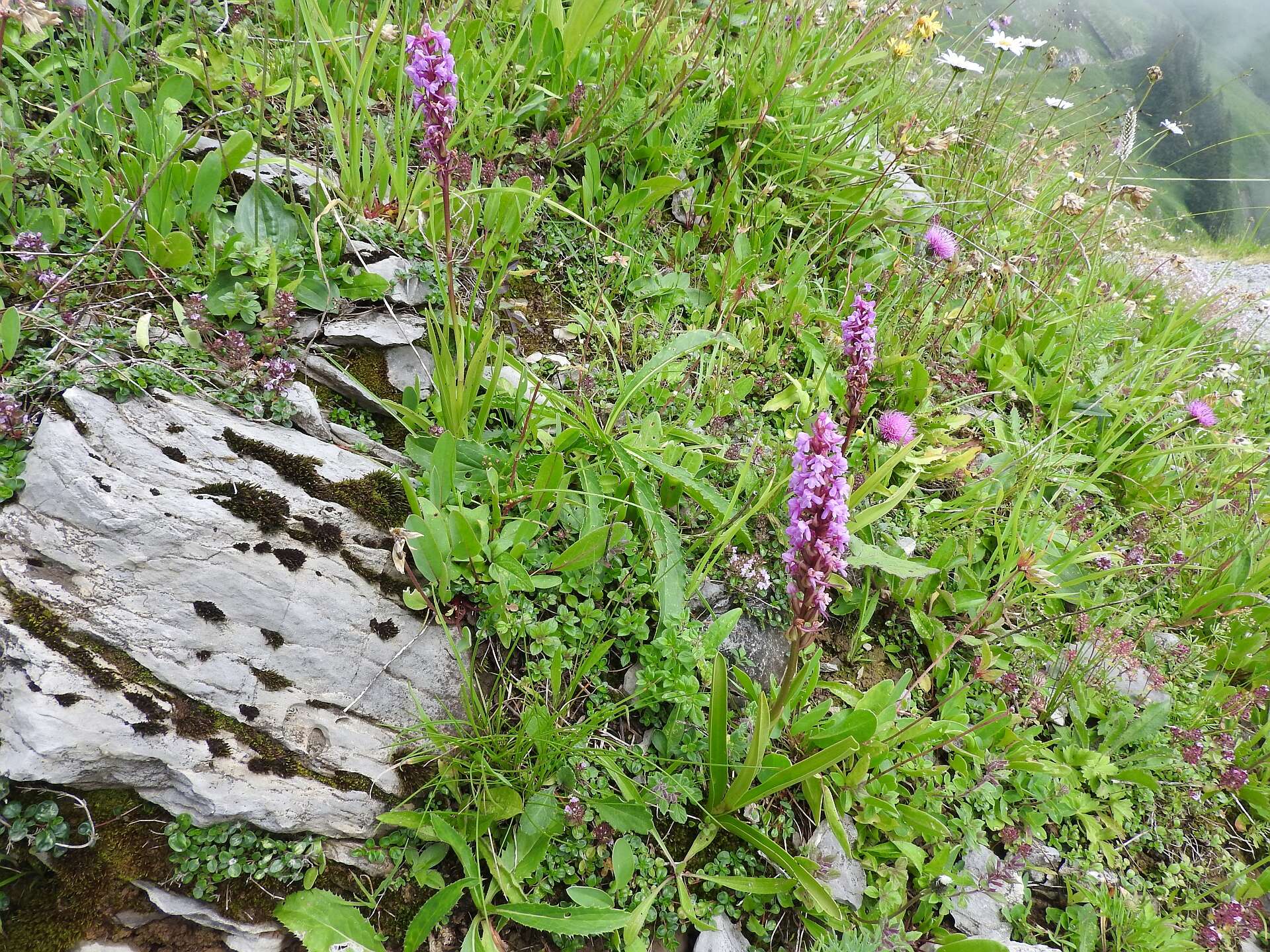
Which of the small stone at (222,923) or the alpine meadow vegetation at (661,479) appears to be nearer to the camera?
the small stone at (222,923)

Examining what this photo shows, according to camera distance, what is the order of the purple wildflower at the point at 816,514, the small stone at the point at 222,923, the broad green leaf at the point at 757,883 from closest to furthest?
1. the small stone at the point at 222,923
2. the purple wildflower at the point at 816,514
3. the broad green leaf at the point at 757,883

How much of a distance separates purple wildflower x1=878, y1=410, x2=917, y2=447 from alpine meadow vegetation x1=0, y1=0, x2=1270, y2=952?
2cm

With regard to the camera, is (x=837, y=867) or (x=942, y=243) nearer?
(x=837, y=867)

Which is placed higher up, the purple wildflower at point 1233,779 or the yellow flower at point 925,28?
the yellow flower at point 925,28

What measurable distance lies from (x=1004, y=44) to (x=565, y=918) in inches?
210

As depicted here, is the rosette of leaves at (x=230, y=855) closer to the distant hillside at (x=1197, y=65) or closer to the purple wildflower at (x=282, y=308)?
the purple wildflower at (x=282, y=308)

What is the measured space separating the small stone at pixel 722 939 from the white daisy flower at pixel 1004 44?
5020 millimetres

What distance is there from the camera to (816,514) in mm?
1687

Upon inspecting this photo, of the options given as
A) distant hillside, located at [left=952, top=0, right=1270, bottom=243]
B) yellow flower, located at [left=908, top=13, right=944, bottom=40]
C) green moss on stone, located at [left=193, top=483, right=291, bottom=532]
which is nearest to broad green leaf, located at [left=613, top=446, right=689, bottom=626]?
green moss on stone, located at [left=193, top=483, right=291, bottom=532]

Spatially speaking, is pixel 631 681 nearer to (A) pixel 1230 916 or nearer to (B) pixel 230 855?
(B) pixel 230 855

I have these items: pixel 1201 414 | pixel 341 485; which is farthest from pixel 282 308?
pixel 1201 414

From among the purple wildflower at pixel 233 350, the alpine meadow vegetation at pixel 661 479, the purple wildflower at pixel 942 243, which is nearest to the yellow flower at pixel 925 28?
the alpine meadow vegetation at pixel 661 479

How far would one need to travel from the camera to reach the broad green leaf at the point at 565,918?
174 centimetres

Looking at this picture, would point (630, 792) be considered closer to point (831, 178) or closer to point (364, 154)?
point (364, 154)
